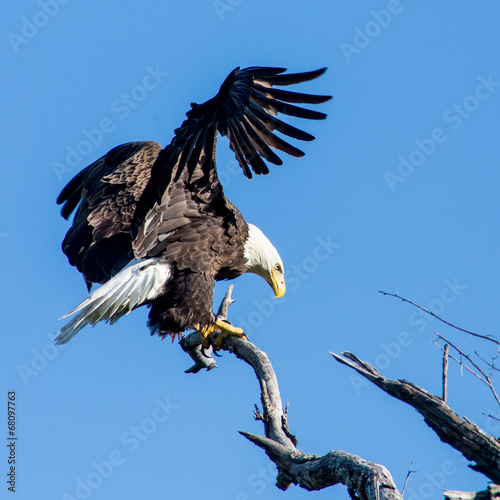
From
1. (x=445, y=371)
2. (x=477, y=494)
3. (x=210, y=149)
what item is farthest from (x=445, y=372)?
(x=210, y=149)

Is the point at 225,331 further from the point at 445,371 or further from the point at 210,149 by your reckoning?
the point at 445,371

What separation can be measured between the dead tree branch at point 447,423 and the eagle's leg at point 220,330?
259cm

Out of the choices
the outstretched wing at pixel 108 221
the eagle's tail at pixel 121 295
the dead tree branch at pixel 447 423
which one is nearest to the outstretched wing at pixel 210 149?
the eagle's tail at pixel 121 295

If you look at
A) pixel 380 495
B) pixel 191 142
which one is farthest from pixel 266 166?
pixel 380 495

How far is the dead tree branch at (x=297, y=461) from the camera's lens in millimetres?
2371

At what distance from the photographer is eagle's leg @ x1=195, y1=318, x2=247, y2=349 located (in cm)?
491

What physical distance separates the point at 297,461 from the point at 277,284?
2.86 metres

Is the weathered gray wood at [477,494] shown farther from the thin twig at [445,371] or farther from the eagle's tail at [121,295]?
the eagle's tail at [121,295]

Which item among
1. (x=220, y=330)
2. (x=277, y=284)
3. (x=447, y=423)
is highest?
(x=277, y=284)

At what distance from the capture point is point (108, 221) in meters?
A: 5.39

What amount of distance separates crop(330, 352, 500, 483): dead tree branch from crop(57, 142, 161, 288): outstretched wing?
315 centimetres

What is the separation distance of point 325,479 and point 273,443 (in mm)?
373

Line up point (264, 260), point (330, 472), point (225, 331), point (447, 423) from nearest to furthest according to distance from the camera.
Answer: point (447, 423), point (330, 472), point (225, 331), point (264, 260)

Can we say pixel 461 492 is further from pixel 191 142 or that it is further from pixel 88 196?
pixel 88 196
